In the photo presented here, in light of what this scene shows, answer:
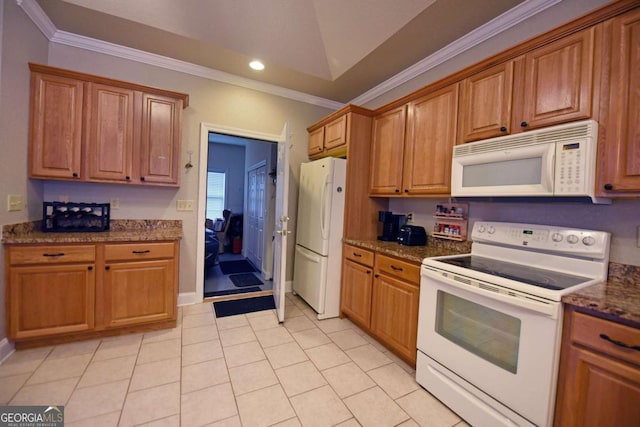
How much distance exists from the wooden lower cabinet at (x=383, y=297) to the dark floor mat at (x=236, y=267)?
238 cm

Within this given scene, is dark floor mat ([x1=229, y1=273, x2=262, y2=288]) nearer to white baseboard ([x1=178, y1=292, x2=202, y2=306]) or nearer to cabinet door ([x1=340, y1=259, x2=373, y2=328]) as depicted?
white baseboard ([x1=178, y1=292, x2=202, y2=306])

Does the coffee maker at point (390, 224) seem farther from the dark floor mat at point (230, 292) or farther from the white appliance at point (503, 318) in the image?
the dark floor mat at point (230, 292)

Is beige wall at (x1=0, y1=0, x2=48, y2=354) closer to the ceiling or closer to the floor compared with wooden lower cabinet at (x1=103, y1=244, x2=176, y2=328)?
closer to the ceiling

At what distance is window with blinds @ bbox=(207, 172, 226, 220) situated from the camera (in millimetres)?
6742

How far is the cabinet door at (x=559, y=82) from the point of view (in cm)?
142

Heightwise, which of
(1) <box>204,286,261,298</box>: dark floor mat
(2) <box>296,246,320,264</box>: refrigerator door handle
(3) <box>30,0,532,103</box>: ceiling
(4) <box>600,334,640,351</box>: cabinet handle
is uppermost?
(3) <box>30,0,532,103</box>: ceiling

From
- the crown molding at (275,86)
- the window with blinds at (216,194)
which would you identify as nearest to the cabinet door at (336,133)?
the crown molding at (275,86)

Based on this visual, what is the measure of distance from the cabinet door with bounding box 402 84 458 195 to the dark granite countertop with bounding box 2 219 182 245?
2.29 m

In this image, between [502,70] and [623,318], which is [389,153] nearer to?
[502,70]

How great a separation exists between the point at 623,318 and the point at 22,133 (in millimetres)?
3932

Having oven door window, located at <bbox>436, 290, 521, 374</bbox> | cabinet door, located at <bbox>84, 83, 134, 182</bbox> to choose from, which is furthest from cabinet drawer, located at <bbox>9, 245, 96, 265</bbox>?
oven door window, located at <bbox>436, 290, 521, 374</bbox>

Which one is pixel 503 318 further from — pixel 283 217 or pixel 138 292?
pixel 138 292

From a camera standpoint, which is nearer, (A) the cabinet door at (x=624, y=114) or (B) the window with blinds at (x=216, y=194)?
(A) the cabinet door at (x=624, y=114)

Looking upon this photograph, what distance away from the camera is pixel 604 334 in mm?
1097
